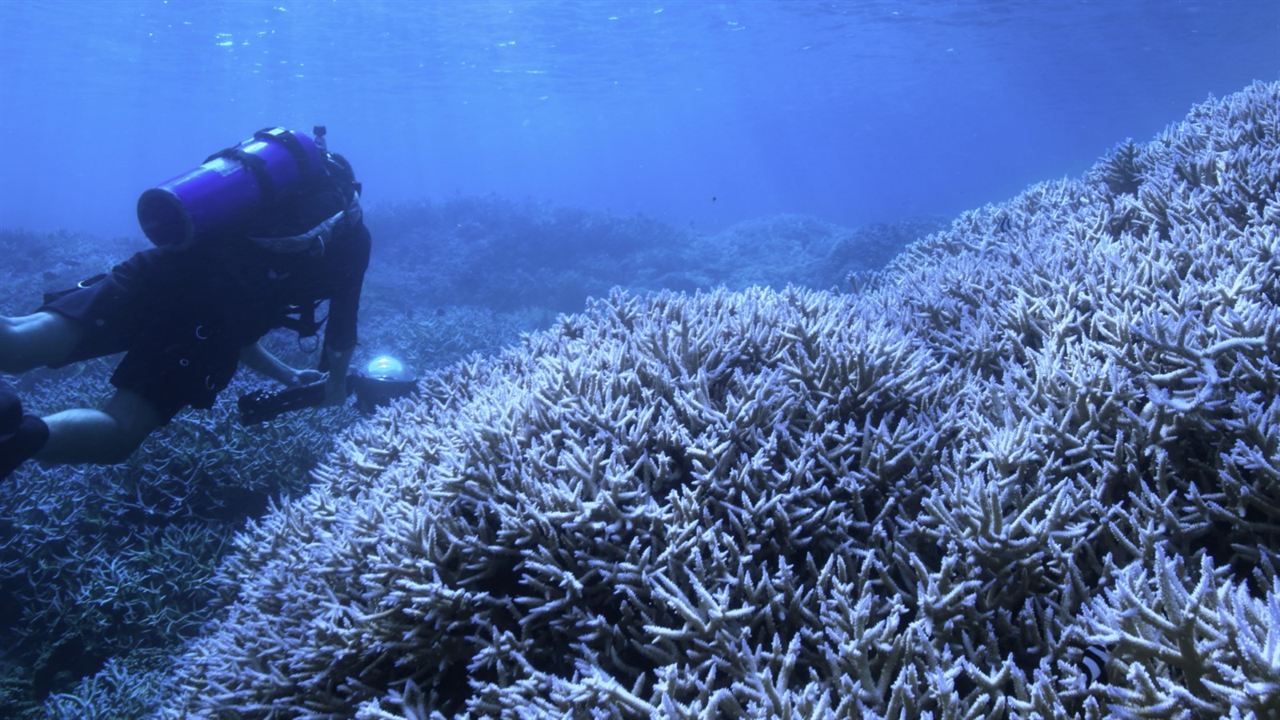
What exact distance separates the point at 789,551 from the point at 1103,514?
115 centimetres

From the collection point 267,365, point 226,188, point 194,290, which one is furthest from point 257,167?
point 267,365

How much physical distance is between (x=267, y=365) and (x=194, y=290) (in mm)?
1990

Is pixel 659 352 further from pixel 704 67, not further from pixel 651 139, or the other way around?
pixel 651 139

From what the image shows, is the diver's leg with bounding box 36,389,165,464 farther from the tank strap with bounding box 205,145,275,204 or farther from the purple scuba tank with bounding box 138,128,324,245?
the tank strap with bounding box 205,145,275,204

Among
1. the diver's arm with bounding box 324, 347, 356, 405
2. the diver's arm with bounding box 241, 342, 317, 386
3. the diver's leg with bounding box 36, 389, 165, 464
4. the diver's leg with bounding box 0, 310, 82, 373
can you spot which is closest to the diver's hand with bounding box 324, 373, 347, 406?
the diver's arm with bounding box 324, 347, 356, 405

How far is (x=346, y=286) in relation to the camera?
18.9ft

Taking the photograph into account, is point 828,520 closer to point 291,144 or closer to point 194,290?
point 194,290

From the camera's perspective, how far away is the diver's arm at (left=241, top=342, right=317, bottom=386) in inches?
256

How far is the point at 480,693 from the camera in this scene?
7.73 ft

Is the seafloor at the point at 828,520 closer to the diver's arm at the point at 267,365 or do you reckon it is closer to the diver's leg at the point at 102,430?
the diver's leg at the point at 102,430

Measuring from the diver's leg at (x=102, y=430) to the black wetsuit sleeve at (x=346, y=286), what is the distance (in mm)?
1508

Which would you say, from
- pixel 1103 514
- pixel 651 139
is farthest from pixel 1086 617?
pixel 651 139

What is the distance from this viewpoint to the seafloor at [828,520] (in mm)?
1939

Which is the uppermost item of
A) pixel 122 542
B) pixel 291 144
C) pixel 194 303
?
pixel 291 144
